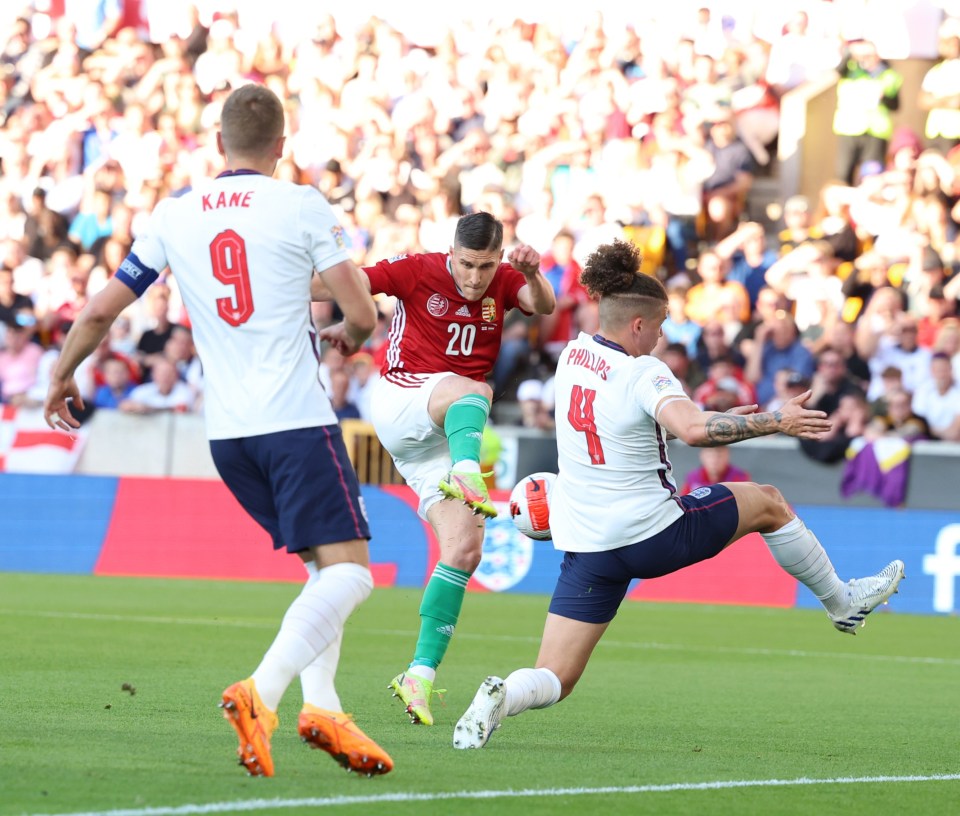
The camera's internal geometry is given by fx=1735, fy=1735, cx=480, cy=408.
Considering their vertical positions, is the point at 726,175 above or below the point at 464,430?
below

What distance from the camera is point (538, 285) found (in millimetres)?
8383

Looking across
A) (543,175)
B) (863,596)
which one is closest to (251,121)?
(863,596)

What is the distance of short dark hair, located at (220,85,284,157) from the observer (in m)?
5.70

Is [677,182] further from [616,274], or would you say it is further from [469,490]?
[616,274]

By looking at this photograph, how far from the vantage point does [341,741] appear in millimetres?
5547

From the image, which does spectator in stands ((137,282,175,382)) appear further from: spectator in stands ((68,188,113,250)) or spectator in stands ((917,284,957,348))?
spectator in stands ((917,284,957,348))

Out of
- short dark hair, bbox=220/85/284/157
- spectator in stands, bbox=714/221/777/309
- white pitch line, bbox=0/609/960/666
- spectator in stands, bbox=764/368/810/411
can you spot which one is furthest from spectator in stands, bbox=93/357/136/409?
short dark hair, bbox=220/85/284/157

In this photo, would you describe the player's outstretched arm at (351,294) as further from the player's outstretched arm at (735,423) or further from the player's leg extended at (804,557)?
the player's leg extended at (804,557)

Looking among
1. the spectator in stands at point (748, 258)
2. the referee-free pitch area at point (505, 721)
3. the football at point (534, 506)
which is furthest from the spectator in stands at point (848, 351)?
the football at point (534, 506)

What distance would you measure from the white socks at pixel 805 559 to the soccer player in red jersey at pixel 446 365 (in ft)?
4.82

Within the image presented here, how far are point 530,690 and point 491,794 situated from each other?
1.21 metres

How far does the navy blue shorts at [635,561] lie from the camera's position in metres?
6.88

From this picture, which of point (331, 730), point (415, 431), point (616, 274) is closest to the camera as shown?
point (331, 730)

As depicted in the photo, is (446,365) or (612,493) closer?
(612,493)
